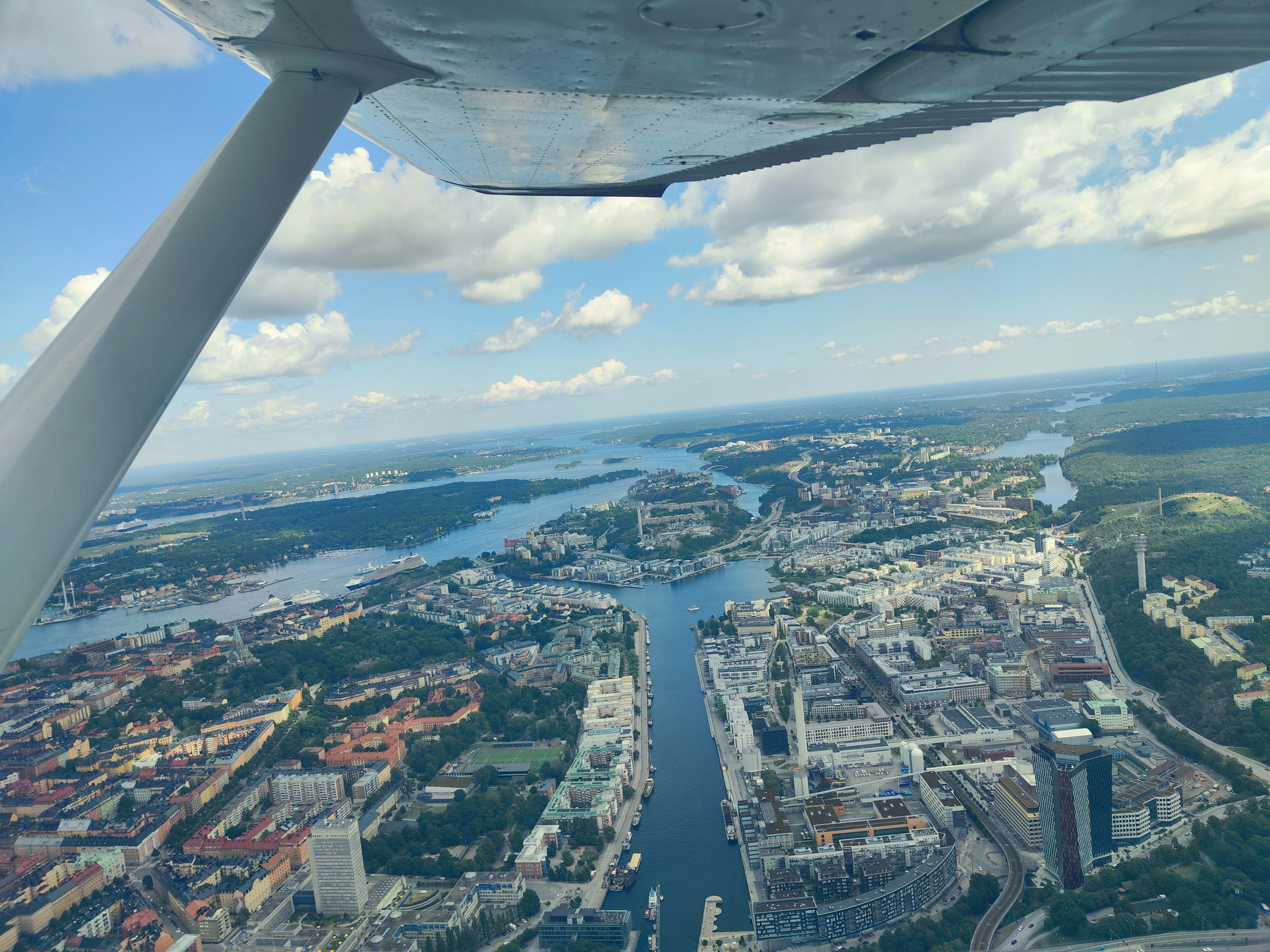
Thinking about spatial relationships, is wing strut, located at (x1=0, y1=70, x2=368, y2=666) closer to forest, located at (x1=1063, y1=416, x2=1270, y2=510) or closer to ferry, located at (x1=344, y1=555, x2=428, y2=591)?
ferry, located at (x1=344, y1=555, x2=428, y2=591)

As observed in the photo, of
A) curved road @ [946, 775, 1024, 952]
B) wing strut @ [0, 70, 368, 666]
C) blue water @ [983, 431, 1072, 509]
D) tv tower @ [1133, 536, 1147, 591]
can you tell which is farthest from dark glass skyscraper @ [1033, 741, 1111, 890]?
blue water @ [983, 431, 1072, 509]

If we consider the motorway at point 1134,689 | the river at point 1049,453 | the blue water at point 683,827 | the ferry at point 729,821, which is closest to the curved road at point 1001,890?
the blue water at point 683,827

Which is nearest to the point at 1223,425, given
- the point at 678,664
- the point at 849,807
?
the point at 678,664

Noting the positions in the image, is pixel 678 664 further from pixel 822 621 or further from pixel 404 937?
pixel 404 937

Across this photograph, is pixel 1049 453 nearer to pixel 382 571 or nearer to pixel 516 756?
pixel 382 571

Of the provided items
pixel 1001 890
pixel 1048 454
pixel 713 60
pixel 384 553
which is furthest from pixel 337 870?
pixel 1048 454

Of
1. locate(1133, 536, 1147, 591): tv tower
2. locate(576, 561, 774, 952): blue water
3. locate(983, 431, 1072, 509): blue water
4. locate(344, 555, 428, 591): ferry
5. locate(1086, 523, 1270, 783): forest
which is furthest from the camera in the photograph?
locate(983, 431, 1072, 509): blue water

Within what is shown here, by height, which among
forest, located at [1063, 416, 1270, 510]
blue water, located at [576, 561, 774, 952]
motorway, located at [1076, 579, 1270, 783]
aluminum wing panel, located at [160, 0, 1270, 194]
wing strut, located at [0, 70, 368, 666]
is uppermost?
aluminum wing panel, located at [160, 0, 1270, 194]
